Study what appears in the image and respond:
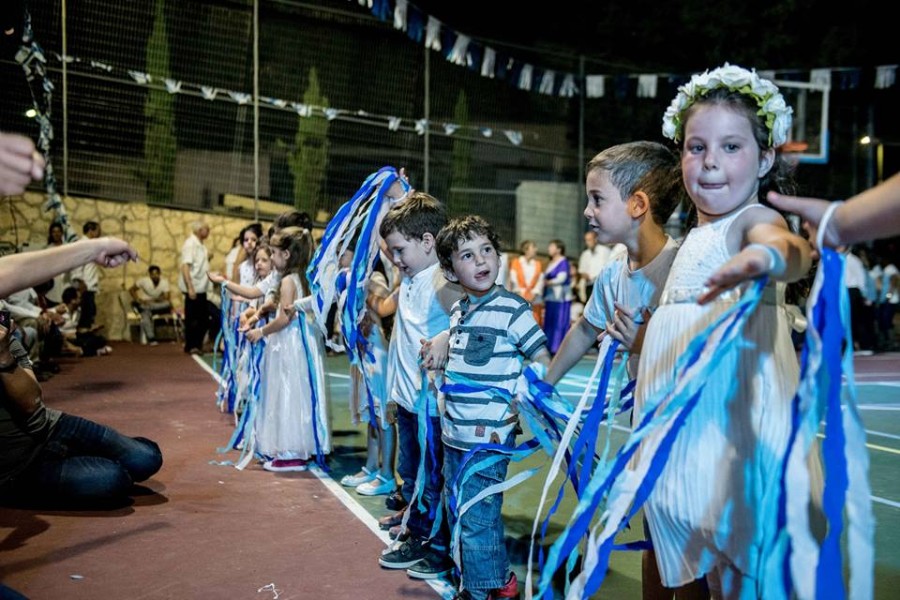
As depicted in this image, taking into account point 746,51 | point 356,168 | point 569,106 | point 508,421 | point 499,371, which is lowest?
point 508,421

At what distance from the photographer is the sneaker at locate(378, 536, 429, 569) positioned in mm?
3793

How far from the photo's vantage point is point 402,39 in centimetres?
1605

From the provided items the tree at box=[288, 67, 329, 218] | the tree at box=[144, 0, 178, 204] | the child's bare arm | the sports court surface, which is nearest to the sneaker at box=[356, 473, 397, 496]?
the sports court surface

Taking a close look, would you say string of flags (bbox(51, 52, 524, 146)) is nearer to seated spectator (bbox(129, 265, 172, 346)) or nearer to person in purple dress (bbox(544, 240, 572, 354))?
seated spectator (bbox(129, 265, 172, 346))

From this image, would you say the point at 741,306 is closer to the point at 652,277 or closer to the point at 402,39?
the point at 652,277

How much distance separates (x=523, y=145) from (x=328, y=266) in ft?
39.7

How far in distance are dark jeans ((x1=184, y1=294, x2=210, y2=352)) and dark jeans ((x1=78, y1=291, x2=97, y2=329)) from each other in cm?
150

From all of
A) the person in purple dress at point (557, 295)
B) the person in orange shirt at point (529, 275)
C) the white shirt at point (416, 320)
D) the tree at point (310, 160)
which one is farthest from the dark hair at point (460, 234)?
the tree at point (310, 160)

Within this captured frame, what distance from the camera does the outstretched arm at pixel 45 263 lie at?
289 centimetres

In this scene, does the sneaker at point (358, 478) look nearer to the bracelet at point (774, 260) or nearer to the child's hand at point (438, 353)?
the child's hand at point (438, 353)

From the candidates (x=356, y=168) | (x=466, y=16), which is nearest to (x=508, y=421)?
(x=356, y=168)

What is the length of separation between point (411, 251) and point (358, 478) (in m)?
1.80

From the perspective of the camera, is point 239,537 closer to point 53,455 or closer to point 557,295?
point 53,455

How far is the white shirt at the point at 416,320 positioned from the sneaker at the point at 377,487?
939 mm
